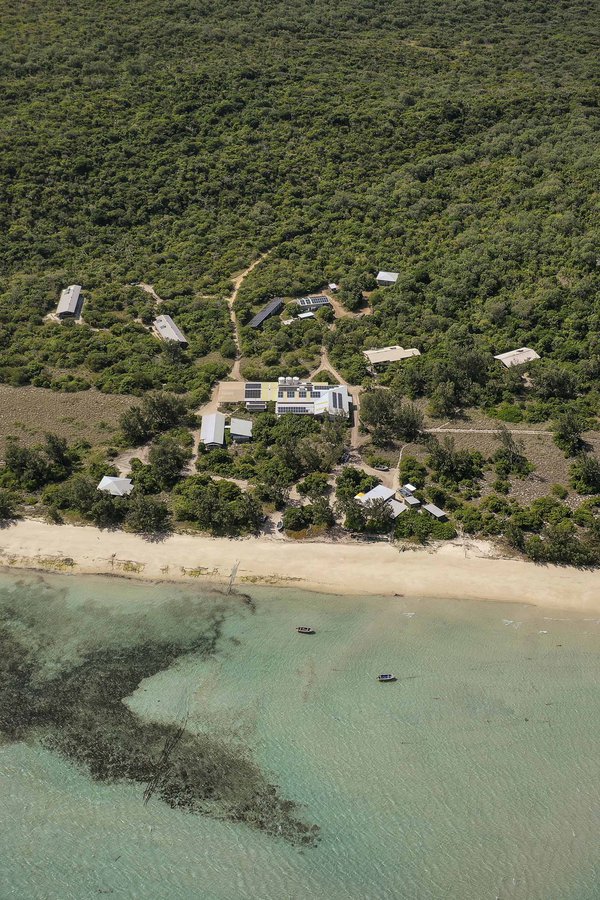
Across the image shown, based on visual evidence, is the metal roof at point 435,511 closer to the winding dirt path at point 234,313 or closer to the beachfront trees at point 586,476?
the beachfront trees at point 586,476

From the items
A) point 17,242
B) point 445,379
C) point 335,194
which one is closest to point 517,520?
point 445,379

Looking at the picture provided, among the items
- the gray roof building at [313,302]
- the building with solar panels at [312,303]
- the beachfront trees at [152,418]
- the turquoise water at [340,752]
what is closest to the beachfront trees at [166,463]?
the beachfront trees at [152,418]

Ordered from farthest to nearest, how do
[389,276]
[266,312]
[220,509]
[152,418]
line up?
[389,276] → [266,312] → [152,418] → [220,509]

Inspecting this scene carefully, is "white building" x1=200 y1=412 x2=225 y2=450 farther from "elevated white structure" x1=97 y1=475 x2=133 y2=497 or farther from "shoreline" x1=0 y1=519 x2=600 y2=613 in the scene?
"shoreline" x1=0 y1=519 x2=600 y2=613

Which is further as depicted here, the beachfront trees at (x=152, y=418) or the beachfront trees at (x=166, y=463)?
the beachfront trees at (x=152, y=418)

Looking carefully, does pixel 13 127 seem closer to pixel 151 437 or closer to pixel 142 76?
pixel 142 76

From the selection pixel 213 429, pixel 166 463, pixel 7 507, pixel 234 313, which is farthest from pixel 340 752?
pixel 234 313

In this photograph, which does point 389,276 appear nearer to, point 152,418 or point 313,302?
point 313,302
